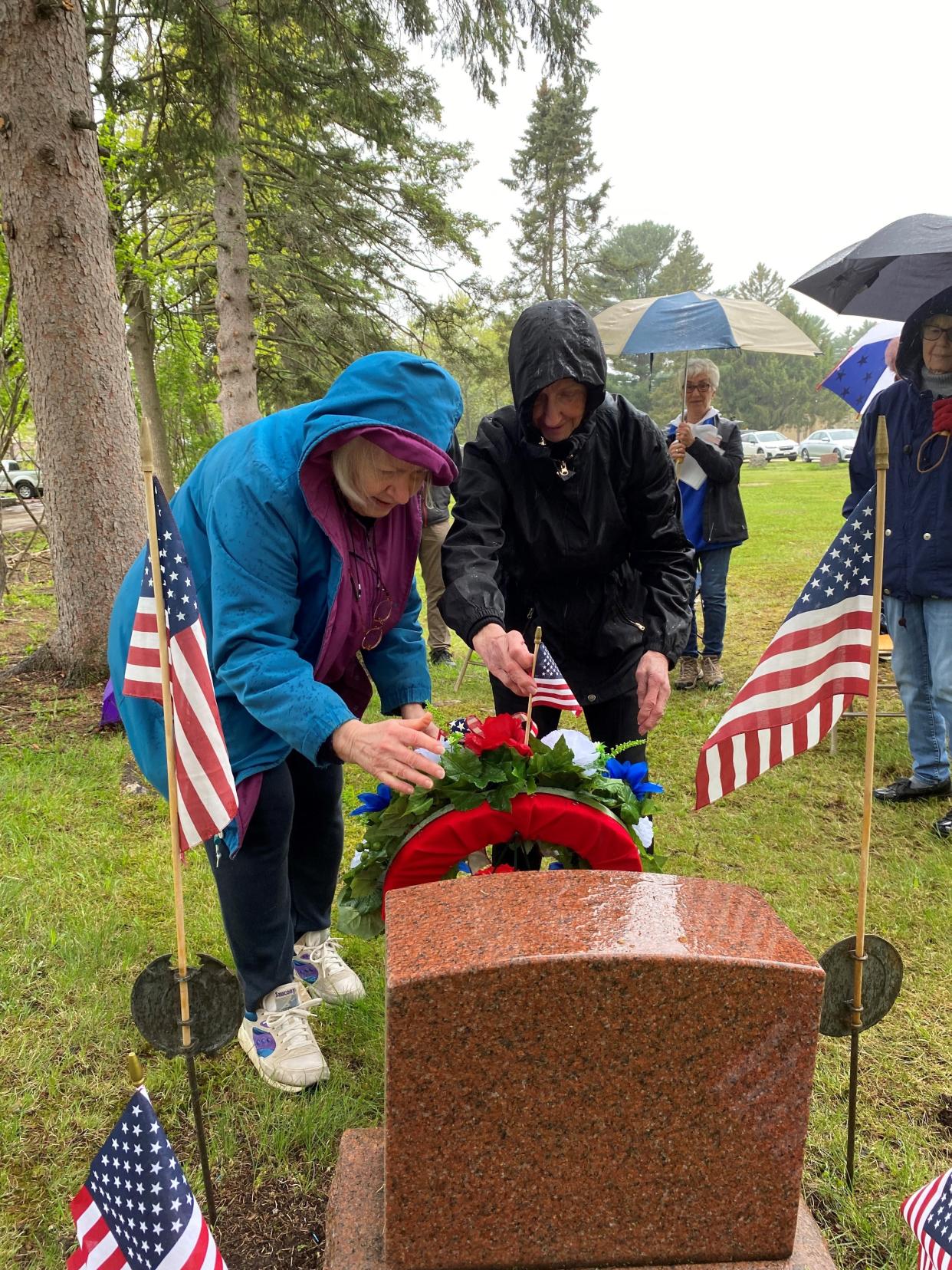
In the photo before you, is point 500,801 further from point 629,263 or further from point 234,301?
point 629,263

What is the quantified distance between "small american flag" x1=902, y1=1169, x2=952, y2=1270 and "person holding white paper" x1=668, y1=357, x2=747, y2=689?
411 centimetres

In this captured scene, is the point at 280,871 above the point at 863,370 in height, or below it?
below

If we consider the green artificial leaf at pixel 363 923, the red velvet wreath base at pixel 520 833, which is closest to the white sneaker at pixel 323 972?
the green artificial leaf at pixel 363 923

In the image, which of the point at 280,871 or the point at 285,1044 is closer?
the point at 280,871

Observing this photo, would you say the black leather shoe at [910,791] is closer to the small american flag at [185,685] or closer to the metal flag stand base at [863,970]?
the metal flag stand base at [863,970]

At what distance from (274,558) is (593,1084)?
1.13 m

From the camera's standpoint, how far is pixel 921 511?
349 centimetres

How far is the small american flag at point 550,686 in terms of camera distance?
7.14 ft

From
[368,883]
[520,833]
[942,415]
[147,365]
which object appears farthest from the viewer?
[147,365]

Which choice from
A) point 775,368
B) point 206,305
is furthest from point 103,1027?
point 775,368

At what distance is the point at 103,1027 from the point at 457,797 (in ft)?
5.11

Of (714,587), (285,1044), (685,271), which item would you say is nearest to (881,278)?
(714,587)

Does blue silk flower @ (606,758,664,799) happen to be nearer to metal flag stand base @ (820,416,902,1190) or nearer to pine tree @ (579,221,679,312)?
metal flag stand base @ (820,416,902,1190)

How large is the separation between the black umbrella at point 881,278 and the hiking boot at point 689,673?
8.17ft
